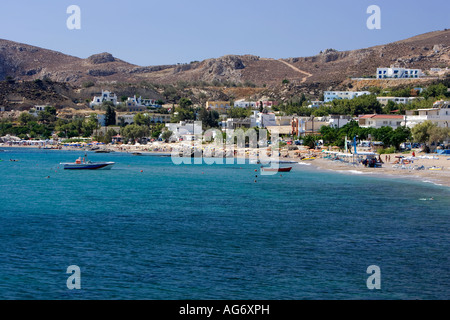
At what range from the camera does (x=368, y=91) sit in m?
167

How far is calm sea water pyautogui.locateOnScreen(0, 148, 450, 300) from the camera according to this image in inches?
801

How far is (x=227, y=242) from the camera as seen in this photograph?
27.2 metres

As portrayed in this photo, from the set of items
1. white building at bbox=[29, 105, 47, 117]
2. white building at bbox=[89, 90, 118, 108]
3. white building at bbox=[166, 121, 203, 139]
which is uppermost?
white building at bbox=[89, 90, 118, 108]

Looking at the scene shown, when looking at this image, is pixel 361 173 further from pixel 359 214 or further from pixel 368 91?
pixel 368 91

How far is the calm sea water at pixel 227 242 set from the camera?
66.7 feet

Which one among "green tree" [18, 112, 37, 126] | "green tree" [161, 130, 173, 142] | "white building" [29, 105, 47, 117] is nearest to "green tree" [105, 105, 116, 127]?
"green tree" [161, 130, 173, 142]

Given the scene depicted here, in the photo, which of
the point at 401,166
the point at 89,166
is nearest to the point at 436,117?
the point at 401,166

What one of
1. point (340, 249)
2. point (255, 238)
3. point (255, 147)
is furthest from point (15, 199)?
point (255, 147)

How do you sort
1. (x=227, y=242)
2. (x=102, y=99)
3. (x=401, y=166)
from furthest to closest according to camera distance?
(x=102, y=99) → (x=401, y=166) → (x=227, y=242)

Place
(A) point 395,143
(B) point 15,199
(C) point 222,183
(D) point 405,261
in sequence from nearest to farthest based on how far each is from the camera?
(D) point 405,261
(B) point 15,199
(C) point 222,183
(A) point 395,143

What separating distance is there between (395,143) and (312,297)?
6646 cm

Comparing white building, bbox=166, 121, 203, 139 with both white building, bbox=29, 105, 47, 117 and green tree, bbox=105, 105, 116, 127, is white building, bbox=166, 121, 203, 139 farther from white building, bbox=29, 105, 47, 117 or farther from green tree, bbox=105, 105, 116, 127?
white building, bbox=29, 105, 47, 117

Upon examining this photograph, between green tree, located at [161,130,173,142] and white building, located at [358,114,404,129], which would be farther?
green tree, located at [161,130,173,142]

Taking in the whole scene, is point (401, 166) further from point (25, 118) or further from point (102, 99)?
point (102, 99)
